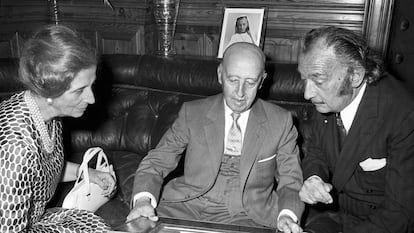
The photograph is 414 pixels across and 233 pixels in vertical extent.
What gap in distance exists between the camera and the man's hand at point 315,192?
5.42ft

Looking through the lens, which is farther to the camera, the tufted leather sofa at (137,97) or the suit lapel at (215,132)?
the tufted leather sofa at (137,97)

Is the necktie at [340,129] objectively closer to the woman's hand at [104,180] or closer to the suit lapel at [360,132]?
the suit lapel at [360,132]

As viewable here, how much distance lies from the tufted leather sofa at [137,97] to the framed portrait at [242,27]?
1.68 ft

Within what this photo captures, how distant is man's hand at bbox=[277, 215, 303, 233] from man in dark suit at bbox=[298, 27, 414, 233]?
0.10 meters

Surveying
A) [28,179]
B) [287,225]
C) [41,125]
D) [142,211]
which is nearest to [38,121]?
[41,125]

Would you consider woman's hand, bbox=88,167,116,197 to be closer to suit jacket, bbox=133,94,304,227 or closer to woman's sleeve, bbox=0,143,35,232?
suit jacket, bbox=133,94,304,227

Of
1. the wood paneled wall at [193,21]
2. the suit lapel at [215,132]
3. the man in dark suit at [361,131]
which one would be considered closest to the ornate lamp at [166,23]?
the wood paneled wall at [193,21]

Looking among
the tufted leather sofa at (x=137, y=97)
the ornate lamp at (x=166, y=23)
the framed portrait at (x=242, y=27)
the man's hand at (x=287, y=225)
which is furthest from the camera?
the ornate lamp at (x=166, y=23)

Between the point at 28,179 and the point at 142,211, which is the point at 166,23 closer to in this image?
the point at 142,211

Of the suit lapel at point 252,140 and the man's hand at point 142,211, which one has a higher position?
the suit lapel at point 252,140

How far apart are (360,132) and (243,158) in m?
0.50

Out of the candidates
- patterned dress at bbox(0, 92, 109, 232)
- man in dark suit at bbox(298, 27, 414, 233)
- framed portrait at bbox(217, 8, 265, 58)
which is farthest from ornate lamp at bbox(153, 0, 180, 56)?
man in dark suit at bbox(298, 27, 414, 233)

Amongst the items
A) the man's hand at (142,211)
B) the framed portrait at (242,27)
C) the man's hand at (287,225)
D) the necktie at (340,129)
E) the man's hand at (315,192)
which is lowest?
the man's hand at (287,225)

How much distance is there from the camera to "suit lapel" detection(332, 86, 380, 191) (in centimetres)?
175
